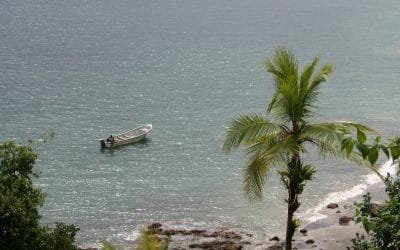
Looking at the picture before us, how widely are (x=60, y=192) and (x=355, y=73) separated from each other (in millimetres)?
50590

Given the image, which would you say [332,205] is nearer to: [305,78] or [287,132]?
[287,132]

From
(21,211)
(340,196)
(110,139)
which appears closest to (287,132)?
(21,211)

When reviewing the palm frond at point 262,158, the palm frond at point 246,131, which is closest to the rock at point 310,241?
the palm frond at point 262,158

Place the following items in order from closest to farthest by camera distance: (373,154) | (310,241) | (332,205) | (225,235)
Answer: (373,154)
(310,241)
(225,235)
(332,205)

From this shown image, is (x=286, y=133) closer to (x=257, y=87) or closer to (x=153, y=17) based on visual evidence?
(x=257, y=87)

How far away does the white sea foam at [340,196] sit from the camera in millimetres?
44075

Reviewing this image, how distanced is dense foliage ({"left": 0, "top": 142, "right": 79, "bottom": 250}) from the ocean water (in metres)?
15.7

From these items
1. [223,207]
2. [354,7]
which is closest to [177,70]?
[223,207]

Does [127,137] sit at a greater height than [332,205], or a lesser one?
greater

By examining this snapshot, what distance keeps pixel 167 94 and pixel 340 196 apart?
29.6 metres

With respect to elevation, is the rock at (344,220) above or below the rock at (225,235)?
above

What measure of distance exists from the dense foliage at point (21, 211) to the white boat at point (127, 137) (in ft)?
98.1

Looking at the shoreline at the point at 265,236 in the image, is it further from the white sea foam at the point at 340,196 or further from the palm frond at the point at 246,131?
the palm frond at the point at 246,131

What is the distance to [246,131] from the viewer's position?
24328mm
